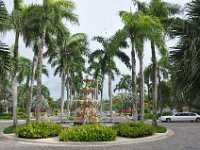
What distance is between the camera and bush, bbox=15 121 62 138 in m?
23.1

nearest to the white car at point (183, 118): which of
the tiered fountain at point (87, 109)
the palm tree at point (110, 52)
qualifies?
the palm tree at point (110, 52)

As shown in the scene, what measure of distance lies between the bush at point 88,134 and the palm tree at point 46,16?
807 centimetres

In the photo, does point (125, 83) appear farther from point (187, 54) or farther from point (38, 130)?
point (187, 54)

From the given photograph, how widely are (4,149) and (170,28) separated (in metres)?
11.9

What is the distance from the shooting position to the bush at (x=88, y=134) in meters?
21.6

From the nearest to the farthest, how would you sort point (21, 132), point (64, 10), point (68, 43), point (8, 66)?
1. point (8, 66)
2. point (21, 132)
3. point (64, 10)
4. point (68, 43)

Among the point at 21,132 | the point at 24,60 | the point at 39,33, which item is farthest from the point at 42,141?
the point at 24,60

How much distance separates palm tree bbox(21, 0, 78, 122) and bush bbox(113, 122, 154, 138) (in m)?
8.03

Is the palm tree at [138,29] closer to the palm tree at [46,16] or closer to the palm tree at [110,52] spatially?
the palm tree at [110,52]

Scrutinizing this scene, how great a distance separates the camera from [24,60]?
53188 mm

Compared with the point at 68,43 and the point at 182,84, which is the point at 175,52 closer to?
the point at 182,84

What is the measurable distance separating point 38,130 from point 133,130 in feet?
19.1

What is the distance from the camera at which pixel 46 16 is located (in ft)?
99.1

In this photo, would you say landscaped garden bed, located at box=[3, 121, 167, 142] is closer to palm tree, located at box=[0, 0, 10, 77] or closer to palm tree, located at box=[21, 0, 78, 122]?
palm tree, located at box=[21, 0, 78, 122]
